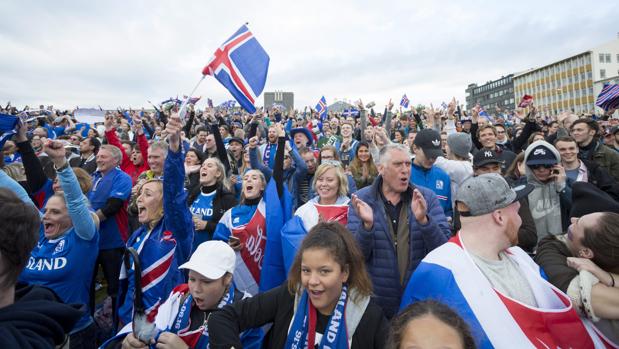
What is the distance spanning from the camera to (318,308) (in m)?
2.28

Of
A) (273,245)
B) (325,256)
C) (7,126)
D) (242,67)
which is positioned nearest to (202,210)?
(273,245)

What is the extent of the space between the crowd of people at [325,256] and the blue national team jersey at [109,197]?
2cm

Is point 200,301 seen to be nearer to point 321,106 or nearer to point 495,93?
point 321,106

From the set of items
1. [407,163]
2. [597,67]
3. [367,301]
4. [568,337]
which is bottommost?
[568,337]

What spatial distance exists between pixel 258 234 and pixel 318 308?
1785 mm

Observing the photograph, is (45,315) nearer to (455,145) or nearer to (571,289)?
(571,289)

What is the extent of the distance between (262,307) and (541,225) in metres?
3.04

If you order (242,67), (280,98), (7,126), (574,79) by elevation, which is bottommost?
(7,126)

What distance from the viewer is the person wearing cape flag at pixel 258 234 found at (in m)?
3.73

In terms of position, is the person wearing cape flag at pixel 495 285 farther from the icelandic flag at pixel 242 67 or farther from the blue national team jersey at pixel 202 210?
the icelandic flag at pixel 242 67

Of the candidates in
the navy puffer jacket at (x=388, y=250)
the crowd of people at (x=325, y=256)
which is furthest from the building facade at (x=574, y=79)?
the navy puffer jacket at (x=388, y=250)

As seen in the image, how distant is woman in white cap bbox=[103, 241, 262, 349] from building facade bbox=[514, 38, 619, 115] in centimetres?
7514

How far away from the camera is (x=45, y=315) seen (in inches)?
55.4

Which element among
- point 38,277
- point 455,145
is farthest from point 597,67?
point 38,277
